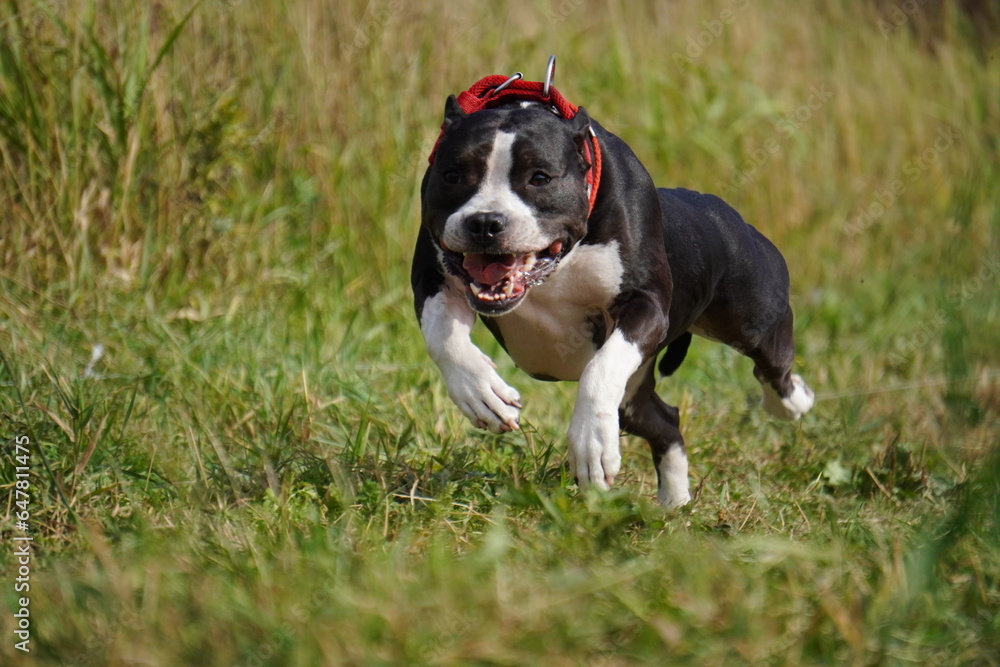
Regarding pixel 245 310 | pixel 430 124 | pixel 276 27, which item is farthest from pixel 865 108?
pixel 245 310

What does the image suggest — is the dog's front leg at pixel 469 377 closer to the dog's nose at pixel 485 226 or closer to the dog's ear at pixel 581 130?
the dog's nose at pixel 485 226

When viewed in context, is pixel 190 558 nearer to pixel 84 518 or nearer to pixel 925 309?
pixel 84 518

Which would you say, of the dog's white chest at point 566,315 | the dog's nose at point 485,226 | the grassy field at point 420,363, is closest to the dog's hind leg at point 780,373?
the grassy field at point 420,363

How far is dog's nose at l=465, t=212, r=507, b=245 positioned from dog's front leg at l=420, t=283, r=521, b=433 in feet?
1.02

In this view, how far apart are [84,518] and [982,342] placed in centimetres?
262

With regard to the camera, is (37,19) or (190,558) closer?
(190,558)

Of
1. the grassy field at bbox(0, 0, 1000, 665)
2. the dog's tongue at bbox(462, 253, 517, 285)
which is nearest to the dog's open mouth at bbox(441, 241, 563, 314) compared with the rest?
the dog's tongue at bbox(462, 253, 517, 285)

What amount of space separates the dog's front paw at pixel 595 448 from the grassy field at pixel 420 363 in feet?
0.26

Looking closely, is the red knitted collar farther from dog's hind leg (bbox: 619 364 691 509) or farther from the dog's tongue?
dog's hind leg (bbox: 619 364 691 509)

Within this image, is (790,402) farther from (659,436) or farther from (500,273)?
(500,273)

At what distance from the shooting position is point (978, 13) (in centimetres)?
938

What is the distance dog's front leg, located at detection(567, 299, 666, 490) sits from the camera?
344 centimetres

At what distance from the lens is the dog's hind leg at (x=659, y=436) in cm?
439

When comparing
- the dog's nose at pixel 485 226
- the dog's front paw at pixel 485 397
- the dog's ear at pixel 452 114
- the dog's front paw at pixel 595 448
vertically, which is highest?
the dog's ear at pixel 452 114
